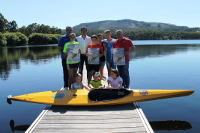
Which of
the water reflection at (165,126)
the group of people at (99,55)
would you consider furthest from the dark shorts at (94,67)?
the water reflection at (165,126)

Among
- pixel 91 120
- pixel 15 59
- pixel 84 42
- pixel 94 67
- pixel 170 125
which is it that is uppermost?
pixel 84 42

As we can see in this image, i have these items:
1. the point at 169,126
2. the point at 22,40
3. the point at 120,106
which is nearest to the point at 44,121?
the point at 120,106

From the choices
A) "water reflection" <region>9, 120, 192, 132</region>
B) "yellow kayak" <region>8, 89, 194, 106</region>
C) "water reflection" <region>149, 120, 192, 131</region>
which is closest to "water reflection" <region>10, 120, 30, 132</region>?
"water reflection" <region>9, 120, 192, 132</region>

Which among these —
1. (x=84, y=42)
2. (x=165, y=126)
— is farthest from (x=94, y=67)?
(x=165, y=126)

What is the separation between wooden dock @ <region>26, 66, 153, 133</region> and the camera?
3850 millimetres

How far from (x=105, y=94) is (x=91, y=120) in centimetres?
108

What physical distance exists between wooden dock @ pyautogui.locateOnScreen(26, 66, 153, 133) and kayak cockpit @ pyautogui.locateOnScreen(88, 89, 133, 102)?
26 centimetres

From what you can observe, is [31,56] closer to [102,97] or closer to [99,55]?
[99,55]

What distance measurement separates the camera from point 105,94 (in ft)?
16.7

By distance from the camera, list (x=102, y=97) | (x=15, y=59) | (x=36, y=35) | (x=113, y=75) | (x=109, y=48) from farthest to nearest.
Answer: (x=36, y=35), (x=15, y=59), (x=109, y=48), (x=113, y=75), (x=102, y=97)

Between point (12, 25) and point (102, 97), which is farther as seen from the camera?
point (12, 25)

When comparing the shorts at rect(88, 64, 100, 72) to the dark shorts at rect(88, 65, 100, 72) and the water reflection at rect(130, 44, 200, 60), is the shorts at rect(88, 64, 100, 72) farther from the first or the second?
the water reflection at rect(130, 44, 200, 60)

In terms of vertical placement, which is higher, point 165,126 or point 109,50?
point 109,50

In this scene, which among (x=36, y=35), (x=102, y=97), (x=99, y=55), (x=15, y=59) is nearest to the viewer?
(x=102, y=97)
